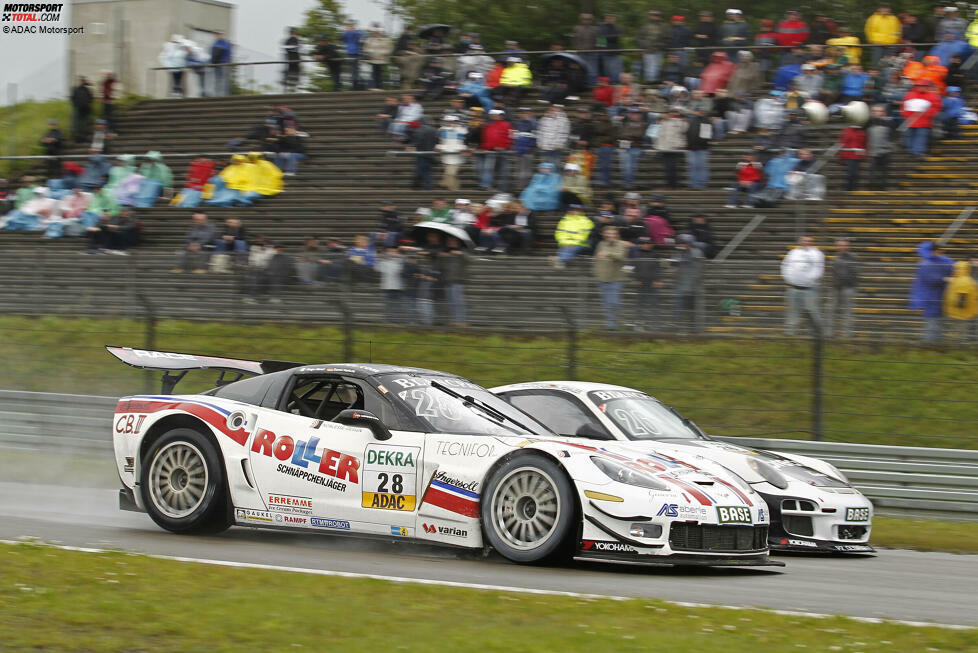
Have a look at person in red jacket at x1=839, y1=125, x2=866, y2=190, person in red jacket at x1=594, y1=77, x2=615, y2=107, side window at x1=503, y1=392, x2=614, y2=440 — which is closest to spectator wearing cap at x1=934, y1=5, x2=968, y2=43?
person in red jacket at x1=839, y1=125, x2=866, y2=190

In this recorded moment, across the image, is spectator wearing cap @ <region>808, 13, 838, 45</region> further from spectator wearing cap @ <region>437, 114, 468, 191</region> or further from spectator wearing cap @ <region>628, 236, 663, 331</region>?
spectator wearing cap @ <region>628, 236, 663, 331</region>

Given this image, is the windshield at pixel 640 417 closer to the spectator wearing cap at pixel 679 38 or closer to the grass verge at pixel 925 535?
the grass verge at pixel 925 535

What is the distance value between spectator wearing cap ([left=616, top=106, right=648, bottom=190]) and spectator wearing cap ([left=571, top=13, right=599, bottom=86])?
11.6 feet

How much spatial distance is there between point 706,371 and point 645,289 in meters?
1.25

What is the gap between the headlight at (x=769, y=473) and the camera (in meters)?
9.97

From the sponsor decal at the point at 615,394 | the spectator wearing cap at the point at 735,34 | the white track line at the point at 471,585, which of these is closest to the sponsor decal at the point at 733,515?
the white track line at the point at 471,585

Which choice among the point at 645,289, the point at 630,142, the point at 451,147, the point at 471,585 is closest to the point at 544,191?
the point at 630,142

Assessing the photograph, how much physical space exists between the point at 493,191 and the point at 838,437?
944cm

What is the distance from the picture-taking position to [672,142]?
842 inches

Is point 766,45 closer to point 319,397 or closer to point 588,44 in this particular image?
point 588,44

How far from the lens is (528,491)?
8.02 m

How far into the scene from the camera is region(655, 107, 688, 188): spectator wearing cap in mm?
21175

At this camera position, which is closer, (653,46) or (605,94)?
(605,94)

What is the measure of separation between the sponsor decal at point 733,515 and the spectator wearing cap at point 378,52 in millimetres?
22138
